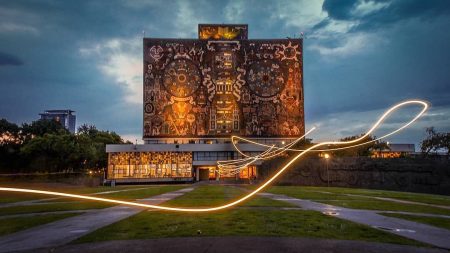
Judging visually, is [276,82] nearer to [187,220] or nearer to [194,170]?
[194,170]

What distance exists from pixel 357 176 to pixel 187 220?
40224 mm

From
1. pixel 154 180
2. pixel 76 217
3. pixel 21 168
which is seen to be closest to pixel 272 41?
pixel 154 180

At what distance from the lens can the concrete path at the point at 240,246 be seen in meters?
9.48

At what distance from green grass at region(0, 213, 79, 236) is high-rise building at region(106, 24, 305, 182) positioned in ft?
296

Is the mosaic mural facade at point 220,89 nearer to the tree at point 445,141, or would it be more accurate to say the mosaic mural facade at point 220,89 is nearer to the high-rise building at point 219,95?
the high-rise building at point 219,95

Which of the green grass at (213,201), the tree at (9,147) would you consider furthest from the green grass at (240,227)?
the tree at (9,147)

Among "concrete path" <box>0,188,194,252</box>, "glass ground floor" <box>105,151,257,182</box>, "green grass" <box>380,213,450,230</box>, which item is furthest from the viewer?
"glass ground floor" <box>105,151,257,182</box>

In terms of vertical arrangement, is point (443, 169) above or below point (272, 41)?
below

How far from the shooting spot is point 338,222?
1411cm

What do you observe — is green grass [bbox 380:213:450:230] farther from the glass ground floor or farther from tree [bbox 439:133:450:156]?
the glass ground floor

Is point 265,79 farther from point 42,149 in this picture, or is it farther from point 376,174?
point 376,174

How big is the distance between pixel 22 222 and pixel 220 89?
98498mm

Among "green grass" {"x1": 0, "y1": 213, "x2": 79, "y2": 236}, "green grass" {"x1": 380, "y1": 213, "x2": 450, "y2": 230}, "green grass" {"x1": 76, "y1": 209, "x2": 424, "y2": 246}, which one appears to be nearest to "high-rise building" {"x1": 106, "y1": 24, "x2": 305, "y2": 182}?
"green grass" {"x1": 0, "y1": 213, "x2": 79, "y2": 236}

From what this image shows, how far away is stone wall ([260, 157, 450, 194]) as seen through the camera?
44.7 meters
